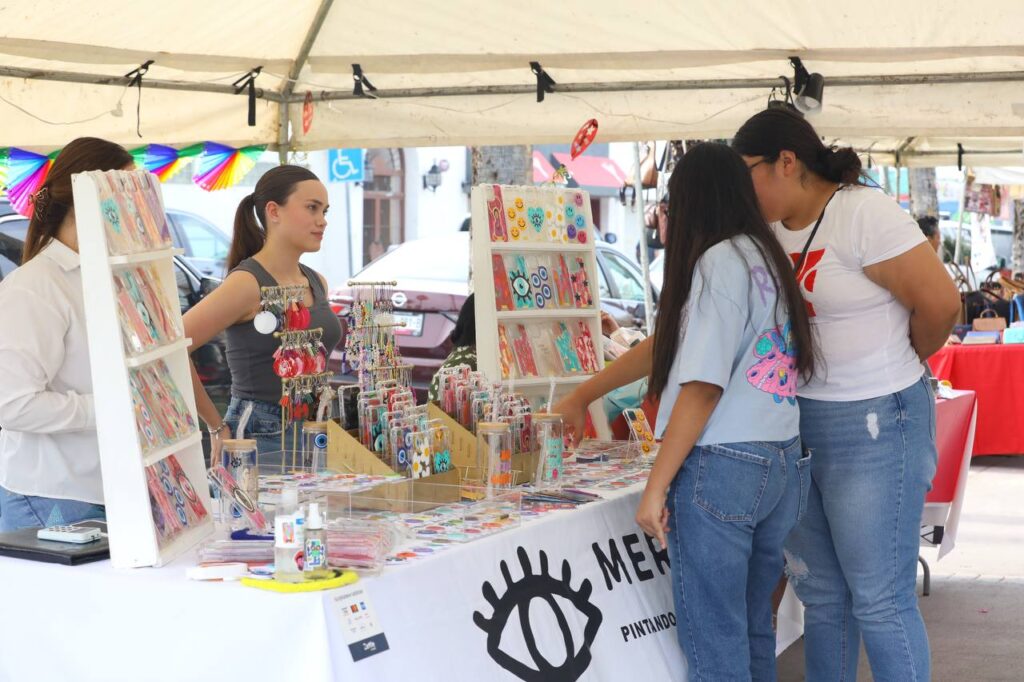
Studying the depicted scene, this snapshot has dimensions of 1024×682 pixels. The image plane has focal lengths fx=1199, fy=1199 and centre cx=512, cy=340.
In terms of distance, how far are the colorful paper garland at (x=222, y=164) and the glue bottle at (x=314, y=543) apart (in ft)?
12.1

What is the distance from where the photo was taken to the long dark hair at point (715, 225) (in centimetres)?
276

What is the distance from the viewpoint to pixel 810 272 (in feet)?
9.89

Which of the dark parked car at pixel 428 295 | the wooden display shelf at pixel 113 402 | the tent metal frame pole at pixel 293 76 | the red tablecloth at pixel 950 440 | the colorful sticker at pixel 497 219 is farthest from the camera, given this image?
the dark parked car at pixel 428 295

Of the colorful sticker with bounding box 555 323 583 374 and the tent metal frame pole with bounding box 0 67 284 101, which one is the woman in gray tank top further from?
the tent metal frame pole with bounding box 0 67 284 101

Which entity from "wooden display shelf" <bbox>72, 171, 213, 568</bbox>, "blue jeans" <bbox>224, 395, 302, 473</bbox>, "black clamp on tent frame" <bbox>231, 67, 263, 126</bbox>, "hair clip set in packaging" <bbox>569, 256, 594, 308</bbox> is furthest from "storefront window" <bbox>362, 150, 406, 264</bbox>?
"wooden display shelf" <bbox>72, 171, 213, 568</bbox>

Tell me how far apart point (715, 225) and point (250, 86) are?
3.28 m

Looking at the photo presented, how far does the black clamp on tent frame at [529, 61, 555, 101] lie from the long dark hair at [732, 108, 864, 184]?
2.44 metres

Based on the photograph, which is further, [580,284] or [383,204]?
[383,204]

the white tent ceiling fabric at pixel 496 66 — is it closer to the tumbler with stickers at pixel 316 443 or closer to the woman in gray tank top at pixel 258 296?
the woman in gray tank top at pixel 258 296

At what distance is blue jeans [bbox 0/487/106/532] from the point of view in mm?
2928

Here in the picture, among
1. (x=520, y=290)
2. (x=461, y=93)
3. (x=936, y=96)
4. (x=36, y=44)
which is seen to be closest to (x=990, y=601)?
(x=936, y=96)

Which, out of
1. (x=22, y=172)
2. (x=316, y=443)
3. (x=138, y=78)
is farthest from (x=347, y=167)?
(x=316, y=443)

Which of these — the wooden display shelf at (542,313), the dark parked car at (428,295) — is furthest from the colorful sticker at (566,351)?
the dark parked car at (428,295)

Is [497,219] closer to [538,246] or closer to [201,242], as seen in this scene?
[538,246]
